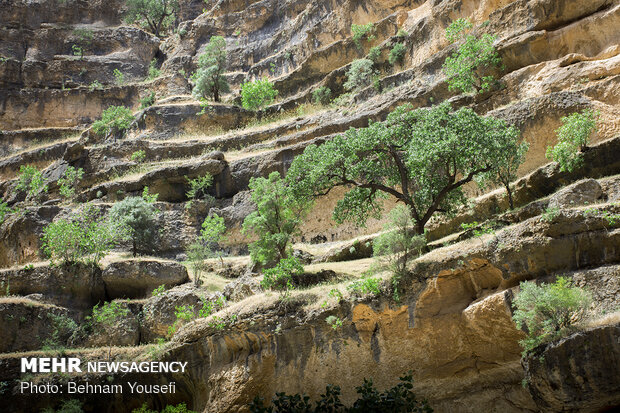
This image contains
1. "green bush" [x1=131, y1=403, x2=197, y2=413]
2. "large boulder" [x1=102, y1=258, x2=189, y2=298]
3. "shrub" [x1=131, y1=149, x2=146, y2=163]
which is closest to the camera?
"green bush" [x1=131, y1=403, x2=197, y2=413]

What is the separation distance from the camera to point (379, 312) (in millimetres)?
13617

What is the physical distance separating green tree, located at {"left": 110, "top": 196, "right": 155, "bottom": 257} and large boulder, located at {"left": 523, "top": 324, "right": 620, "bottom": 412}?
65.8ft

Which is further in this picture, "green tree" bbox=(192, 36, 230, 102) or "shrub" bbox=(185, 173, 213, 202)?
"green tree" bbox=(192, 36, 230, 102)

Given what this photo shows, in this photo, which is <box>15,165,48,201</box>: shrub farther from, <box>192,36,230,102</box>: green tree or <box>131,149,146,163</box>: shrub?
<box>192,36,230,102</box>: green tree

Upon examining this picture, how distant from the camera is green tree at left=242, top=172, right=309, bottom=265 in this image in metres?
19.3

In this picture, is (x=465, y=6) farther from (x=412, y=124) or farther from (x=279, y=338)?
(x=279, y=338)

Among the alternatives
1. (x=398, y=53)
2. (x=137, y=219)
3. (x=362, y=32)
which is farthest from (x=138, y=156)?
(x=362, y=32)

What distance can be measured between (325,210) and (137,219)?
9.66 m

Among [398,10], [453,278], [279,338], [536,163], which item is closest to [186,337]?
[279,338]

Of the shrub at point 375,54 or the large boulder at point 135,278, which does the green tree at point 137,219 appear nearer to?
the large boulder at point 135,278

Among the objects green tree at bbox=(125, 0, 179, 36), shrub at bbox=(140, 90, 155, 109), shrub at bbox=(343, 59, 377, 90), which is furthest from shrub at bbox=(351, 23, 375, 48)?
green tree at bbox=(125, 0, 179, 36)

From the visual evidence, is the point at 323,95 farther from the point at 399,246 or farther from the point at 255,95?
the point at 399,246

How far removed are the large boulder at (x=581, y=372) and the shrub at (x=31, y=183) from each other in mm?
30416

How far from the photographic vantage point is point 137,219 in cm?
2570
